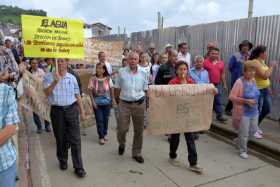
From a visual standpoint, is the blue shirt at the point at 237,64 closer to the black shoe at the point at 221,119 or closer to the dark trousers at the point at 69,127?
the black shoe at the point at 221,119

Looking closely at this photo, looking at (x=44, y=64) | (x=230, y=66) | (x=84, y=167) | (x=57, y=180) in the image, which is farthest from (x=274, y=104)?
(x=44, y=64)

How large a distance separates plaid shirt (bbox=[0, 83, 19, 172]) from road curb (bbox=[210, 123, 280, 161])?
4.30 m

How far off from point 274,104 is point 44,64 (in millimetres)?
5851

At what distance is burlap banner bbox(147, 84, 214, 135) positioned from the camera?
4117 millimetres

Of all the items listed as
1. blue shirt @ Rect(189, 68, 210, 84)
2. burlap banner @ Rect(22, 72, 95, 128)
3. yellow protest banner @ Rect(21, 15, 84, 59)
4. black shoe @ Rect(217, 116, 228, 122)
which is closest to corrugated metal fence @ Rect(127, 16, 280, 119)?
black shoe @ Rect(217, 116, 228, 122)

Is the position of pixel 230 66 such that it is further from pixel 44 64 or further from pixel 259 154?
pixel 44 64

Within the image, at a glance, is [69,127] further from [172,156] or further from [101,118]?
[172,156]

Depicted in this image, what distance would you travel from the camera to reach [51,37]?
12.6 feet

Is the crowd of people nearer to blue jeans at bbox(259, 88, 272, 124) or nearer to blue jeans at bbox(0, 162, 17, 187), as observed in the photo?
blue jeans at bbox(259, 88, 272, 124)

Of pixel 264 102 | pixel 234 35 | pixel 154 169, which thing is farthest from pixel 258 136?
pixel 234 35

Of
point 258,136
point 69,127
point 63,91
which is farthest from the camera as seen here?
point 258,136

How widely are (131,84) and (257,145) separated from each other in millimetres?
2700

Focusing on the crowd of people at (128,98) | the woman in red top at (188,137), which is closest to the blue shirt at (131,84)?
the crowd of people at (128,98)

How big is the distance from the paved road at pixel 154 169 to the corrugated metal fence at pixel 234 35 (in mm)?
2778
